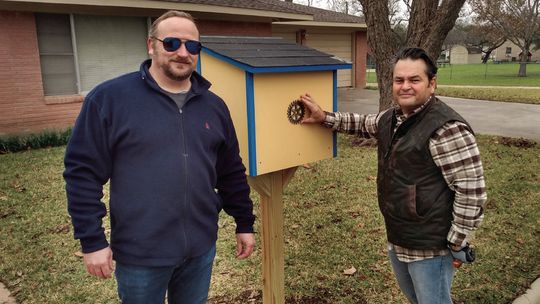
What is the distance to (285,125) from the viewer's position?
2.38 m

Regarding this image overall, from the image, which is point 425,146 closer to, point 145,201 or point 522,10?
point 145,201

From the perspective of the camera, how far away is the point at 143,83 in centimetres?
183

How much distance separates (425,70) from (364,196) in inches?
134

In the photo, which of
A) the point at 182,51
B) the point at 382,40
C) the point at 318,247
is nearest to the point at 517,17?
the point at 382,40

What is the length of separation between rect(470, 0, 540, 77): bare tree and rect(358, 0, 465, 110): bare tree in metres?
25.1

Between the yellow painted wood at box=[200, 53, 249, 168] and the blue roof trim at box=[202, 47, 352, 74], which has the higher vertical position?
the blue roof trim at box=[202, 47, 352, 74]

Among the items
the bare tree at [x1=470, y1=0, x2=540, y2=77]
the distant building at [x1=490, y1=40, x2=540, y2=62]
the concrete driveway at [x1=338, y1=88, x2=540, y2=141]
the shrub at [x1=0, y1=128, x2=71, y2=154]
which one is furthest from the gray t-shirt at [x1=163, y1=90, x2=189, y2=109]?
the distant building at [x1=490, y1=40, x2=540, y2=62]

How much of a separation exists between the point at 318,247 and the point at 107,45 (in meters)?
7.67

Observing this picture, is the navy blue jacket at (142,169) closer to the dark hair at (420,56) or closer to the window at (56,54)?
the dark hair at (420,56)

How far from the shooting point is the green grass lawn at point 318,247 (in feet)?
10.8

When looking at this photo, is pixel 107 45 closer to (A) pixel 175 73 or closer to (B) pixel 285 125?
(B) pixel 285 125

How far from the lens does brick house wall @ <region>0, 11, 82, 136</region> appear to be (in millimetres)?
8492

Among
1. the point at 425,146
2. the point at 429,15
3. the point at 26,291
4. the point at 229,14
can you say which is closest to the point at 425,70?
the point at 425,146

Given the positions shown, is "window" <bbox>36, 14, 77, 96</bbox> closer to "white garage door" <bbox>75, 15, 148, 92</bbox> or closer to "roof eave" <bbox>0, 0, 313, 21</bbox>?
"white garage door" <bbox>75, 15, 148, 92</bbox>
